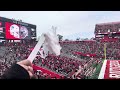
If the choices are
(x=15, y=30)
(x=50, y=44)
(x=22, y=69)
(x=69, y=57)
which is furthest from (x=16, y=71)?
(x=15, y=30)

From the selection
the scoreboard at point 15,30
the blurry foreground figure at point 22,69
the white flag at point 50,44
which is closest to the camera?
the blurry foreground figure at point 22,69

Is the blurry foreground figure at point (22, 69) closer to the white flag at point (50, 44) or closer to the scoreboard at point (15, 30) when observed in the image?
the white flag at point (50, 44)

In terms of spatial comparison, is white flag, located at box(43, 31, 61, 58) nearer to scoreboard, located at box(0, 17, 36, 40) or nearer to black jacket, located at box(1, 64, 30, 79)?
black jacket, located at box(1, 64, 30, 79)

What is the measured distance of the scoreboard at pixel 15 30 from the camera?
924cm

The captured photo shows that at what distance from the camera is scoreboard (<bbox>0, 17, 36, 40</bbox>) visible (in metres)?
9.24

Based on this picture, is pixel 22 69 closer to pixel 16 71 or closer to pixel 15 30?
pixel 16 71

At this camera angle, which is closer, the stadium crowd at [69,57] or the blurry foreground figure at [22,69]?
the blurry foreground figure at [22,69]

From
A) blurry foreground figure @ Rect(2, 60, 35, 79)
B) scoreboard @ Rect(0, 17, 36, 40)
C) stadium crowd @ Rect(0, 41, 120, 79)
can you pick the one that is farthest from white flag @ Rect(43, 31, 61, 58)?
scoreboard @ Rect(0, 17, 36, 40)

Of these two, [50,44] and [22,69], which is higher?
[50,44]

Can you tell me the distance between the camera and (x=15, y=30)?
9867 mm

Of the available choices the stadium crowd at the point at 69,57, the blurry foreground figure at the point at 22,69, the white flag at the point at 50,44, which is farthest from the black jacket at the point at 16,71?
the stadium crowd at the point at 69,57
